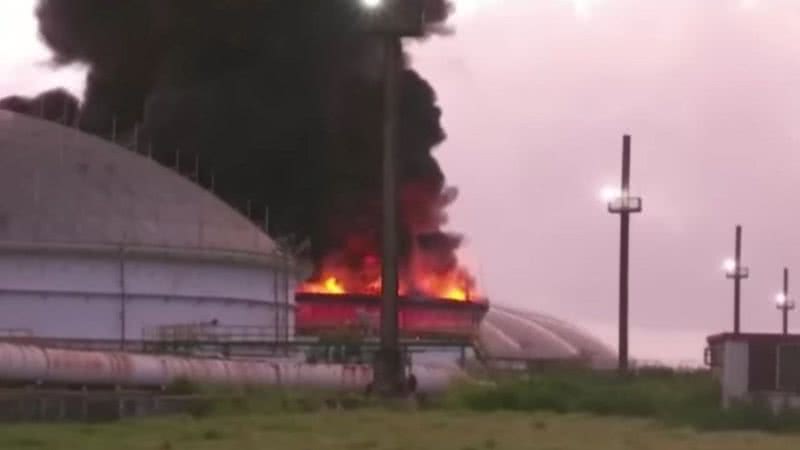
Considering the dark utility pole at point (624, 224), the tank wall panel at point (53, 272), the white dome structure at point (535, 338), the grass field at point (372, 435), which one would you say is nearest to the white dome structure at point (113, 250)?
the tank wall panel at point (53, 272)

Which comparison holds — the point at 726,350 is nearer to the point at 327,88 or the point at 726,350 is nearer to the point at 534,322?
the point at 327,88

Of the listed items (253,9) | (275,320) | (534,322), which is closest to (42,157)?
(275,320)

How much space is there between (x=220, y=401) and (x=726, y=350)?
944cm

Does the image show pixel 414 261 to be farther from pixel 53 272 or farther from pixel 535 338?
pixel 53 272

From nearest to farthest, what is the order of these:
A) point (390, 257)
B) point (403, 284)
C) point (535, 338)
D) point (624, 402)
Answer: point (624, 402) → point (390, 257) → point (403, 284) → point (535, 338)

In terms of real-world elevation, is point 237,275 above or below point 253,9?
below

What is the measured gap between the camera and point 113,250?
5259 cm

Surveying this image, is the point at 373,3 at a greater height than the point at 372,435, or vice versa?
the point at 373,3

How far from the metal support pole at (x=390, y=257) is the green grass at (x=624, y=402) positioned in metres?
1.03

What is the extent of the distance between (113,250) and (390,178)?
24776 mm

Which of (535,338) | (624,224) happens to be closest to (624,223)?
(624,224)

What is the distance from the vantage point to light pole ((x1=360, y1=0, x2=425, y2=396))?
28375 millimetres

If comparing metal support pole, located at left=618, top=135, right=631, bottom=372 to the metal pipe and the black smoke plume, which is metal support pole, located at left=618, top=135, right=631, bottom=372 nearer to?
the metal pipe

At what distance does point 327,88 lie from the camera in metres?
79.1
